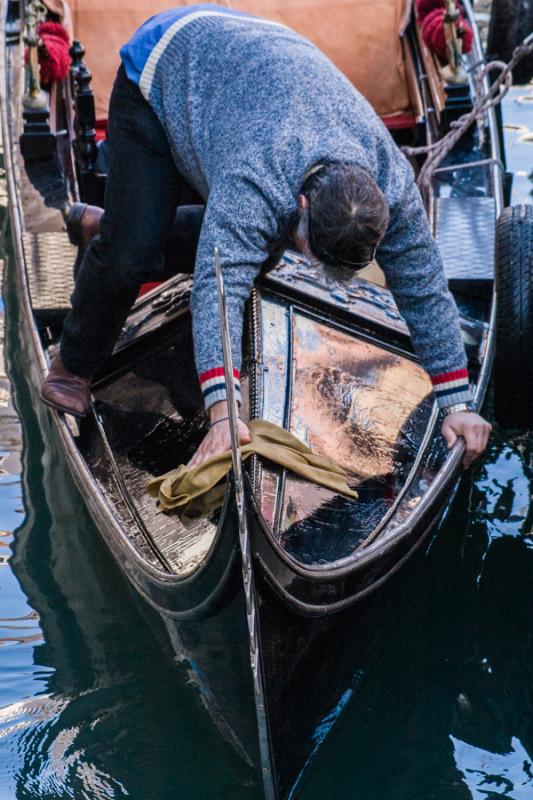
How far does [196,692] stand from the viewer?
2418 millimetres

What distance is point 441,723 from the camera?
252 centimetres

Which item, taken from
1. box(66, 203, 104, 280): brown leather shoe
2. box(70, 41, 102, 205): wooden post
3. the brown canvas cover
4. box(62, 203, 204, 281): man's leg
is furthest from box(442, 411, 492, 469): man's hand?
the brown canvas cover

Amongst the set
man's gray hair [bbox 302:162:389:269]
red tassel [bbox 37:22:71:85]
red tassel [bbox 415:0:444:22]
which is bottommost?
man's gray hair [bbox 302:162:389:269]

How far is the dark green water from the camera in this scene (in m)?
2.34

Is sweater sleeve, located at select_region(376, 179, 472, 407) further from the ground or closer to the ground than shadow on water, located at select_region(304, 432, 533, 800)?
further from the ground

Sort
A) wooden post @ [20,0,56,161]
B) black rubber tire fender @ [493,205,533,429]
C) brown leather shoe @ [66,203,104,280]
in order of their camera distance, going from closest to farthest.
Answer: brown leather shoe @ [66,203,104,280], black rubber tire fender @ [493,205,533,429], wooden post @ [20,0,56,161]

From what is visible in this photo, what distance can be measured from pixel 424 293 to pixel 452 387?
0.24 meters

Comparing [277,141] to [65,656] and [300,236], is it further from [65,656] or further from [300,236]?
[65,656]

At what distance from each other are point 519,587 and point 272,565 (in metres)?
1.17

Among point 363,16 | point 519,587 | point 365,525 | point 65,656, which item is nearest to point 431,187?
point 363,16

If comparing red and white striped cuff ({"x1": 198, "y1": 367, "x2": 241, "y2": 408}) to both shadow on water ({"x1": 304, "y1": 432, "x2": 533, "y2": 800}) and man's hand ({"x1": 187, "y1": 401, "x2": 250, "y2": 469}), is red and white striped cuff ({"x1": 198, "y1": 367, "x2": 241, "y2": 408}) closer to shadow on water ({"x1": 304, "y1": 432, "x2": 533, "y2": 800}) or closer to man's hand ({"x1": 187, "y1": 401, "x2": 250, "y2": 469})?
man's hand ({"x1": 187, "y1": 401, "x2": 250, "y2": 469})

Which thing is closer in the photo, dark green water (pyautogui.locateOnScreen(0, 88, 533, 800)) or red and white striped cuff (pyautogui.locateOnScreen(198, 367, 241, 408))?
red and white striped cuff (pyautogui.locateOnScreen(198, 367, 241, 408))

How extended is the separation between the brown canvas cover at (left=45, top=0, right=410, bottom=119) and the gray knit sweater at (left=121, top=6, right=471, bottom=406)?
1.83 m

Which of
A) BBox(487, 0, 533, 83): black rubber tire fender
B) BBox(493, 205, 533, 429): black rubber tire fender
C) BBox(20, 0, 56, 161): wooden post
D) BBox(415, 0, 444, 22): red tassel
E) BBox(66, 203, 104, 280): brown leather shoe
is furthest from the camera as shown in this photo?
BBox(487, 0, 533, 83): black rubber tire fender
